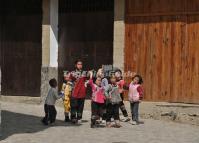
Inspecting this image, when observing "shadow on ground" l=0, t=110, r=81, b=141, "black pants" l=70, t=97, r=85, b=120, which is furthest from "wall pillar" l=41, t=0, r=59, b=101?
"black pants" l=70, t=97, r=85, b=120

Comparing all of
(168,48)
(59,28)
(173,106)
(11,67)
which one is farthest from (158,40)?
(11,67)

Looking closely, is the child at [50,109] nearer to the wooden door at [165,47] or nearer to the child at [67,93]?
the child at [67,93]

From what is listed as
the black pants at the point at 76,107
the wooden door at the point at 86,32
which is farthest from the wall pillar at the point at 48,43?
the black pants at the point at 76,107

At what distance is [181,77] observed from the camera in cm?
1568

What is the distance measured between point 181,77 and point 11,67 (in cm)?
588

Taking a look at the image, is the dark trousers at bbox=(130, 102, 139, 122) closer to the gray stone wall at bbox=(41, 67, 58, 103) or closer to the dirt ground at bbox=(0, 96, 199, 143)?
the dirt ground at bbox=(0, 96, 199, 143)

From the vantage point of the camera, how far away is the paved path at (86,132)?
1127cm

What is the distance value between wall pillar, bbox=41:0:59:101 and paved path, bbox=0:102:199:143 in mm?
2655

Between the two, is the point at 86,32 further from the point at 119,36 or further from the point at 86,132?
the point at 86,132

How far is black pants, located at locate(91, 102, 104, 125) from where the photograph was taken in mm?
13242

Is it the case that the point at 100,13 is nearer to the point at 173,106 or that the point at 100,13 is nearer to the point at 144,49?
the point at 144,49

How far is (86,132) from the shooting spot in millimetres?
12406

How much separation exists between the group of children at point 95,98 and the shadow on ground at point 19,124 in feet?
1.13

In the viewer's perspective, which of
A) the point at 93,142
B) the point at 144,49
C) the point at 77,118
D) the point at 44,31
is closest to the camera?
the point at 93,142
